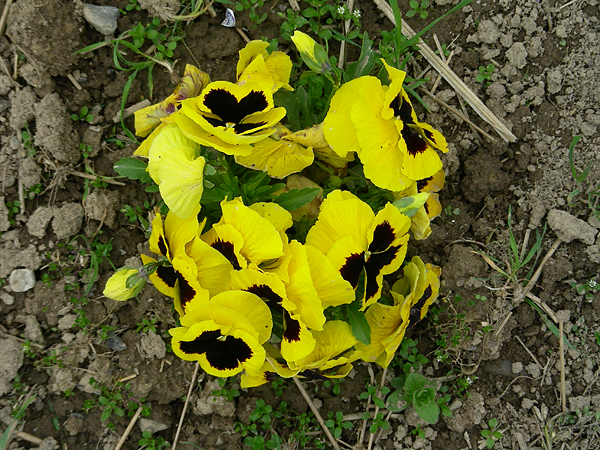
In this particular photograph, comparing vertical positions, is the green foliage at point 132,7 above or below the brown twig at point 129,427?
above

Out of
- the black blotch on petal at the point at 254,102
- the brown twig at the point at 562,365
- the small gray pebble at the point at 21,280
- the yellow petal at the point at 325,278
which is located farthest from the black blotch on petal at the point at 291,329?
the brown twig at the point at 562,365

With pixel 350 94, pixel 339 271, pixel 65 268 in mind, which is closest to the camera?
pixel 339 271

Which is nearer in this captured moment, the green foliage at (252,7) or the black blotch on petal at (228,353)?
the black blotch on petal at (228,353)

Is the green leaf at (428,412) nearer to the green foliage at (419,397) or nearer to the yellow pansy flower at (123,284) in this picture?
the green foliage at (419,397)

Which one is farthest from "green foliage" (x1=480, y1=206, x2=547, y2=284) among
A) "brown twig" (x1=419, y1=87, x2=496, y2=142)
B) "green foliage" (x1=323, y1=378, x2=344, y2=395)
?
"green foliage" (x1=323, y1=378, x2=344, y2=395)

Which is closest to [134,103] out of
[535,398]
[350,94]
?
[350,94]

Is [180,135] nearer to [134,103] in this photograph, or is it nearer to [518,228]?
[134,103]
